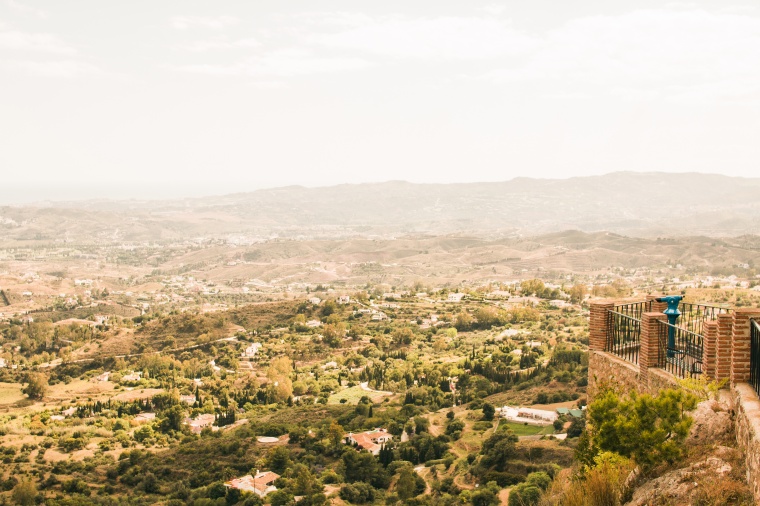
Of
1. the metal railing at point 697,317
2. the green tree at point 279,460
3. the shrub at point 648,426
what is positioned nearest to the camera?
the shrub at point 648,426

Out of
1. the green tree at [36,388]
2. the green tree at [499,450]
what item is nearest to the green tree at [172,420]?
the green tree at [36,388]

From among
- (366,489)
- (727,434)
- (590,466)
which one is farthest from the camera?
(366,489)

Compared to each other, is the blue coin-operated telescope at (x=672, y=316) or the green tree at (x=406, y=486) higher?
the blue coin-operated telescope at (x=672, y=316)

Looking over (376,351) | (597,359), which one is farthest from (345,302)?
(597,359)

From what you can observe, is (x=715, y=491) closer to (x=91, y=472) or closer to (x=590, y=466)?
(x=590, y=466)

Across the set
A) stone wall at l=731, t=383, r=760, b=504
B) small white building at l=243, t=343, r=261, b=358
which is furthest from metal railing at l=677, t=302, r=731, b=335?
small white building at l=243, t=343, r=261, b=358

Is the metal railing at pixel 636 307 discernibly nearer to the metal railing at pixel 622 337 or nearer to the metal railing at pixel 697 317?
the metal railing at pixel 622 337
